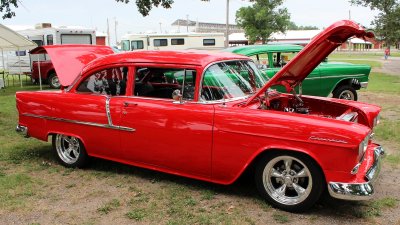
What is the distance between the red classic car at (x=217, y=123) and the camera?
3.84 m

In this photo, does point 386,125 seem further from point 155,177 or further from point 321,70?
point 155,177

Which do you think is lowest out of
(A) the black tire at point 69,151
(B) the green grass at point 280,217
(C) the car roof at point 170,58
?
(B) the green grass at point 280,217

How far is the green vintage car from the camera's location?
9562mm

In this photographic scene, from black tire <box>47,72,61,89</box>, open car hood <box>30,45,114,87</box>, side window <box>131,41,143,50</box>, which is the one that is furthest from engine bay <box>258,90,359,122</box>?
side window <box>131,41,143,50</box>

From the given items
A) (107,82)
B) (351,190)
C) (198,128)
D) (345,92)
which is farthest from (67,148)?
(345,92)

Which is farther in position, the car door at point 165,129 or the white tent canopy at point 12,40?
the white tent canopy at point 12,40

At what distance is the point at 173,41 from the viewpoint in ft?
86.3

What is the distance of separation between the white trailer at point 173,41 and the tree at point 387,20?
31.2 feet

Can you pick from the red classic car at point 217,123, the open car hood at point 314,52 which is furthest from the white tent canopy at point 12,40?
the open car hood at point 314,52

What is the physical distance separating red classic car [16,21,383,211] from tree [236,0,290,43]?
36107mm

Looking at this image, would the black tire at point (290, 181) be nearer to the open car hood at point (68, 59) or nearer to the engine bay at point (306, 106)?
the engine bay at point (306, 106)

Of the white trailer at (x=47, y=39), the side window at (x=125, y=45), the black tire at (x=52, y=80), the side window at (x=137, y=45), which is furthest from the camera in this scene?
the side window at (x=125, y=45)

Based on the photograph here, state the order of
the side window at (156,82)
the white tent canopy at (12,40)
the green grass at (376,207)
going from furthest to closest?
1. the white tent canopy at (12,40)
2. the side window at (156,82)
3. the green grass at (376,207)

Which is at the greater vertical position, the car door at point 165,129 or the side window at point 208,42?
the side window at point 208,42
